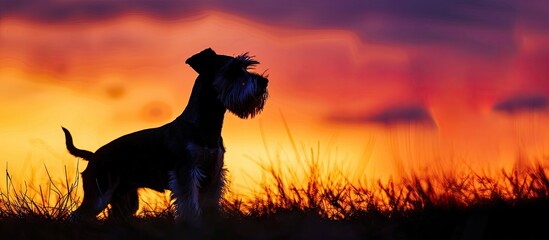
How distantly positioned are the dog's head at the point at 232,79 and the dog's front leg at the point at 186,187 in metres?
0.92

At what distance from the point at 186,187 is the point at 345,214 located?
2.16 metres

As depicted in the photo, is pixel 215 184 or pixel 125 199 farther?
pixel 125 199

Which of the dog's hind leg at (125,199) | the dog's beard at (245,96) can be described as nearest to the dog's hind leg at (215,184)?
the dog's beard at (245,96)

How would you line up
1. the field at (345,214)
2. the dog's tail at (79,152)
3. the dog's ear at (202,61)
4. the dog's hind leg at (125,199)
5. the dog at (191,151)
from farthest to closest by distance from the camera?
the dog's tail at (79,152) < the dog's hind leg at (125,199) < the dog's ear at (202,61) < the dog at (191,151) < the field at (345,214)

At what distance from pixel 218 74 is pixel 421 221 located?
342cm

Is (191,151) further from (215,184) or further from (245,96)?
(245,96)

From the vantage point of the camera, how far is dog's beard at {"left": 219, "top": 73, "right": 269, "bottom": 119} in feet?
27.3

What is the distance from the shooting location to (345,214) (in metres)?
6.62

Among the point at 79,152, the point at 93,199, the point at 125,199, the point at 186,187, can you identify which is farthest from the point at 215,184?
the point at 79,152

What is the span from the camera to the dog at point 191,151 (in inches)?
319

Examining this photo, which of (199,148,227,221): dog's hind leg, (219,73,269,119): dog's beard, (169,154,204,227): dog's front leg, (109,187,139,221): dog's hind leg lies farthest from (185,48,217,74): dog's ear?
(109,187,139,221): dog's hind leg

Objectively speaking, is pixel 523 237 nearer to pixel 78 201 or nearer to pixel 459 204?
pixel 459 204

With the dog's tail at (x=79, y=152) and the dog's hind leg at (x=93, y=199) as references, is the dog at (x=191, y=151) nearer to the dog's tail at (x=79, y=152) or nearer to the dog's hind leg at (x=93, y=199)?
the dog's hind leg at (x=93, y=199)

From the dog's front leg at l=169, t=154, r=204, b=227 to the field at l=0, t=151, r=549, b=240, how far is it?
0.20 m
